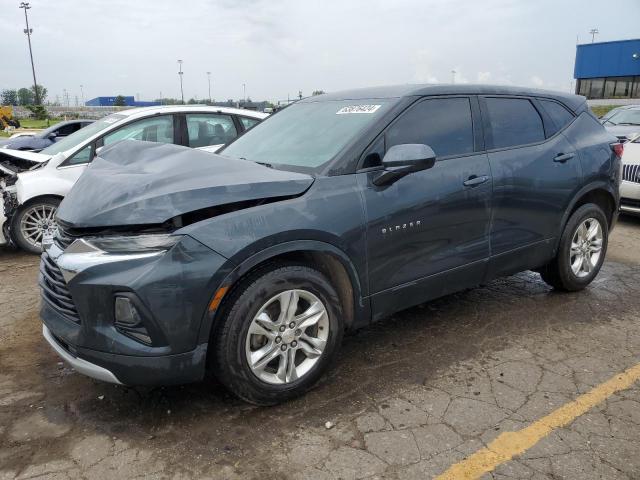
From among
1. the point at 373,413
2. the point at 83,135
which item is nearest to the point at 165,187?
the point at 373,413

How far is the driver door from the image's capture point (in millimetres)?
3215

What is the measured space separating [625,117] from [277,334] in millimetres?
11586

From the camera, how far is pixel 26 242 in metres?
6.22

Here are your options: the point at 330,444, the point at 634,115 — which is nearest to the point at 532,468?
the point at 330,444

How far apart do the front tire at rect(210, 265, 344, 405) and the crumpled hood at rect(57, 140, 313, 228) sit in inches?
17.7

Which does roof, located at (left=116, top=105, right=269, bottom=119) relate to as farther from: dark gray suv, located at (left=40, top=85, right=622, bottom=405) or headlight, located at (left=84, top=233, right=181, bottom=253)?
headlight, located at (left=84, top=233, right=181, bottom=253)

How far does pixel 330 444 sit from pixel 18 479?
4.66 feet

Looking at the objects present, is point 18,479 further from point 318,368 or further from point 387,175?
point 387,175

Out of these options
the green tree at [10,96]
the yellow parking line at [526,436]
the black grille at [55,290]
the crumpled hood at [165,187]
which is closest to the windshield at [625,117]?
the yellow parking line at [526,436]

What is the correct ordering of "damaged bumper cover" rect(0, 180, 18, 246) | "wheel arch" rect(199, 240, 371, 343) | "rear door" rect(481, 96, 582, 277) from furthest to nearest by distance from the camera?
"damaged bumper cover" rect(0, 180, 18, 246) < "rear door" rect(481, 96, 582, 277) < "wheel arch" rect(199, 240, 371, 343)

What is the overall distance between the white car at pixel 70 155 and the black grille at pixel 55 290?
331cm

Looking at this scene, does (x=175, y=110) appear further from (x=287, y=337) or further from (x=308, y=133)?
(x=287, y=337)

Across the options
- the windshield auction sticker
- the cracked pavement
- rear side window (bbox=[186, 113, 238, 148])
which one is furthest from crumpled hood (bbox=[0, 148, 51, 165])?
the windshield auction sticker

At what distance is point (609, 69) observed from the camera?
5159 centimetres
